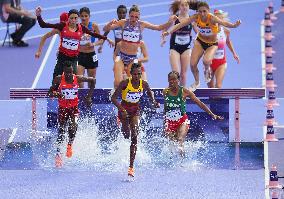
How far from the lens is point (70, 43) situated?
2094cm

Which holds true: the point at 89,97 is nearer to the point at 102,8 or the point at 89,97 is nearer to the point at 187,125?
the point at 187,125

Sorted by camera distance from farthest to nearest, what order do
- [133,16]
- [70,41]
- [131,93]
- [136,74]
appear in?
[133,16] → [70,41] → [131,93] → [136,74]

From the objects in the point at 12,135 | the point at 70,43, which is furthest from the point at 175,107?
the point at 12,135

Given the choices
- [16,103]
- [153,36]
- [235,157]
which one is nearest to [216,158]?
[235,157]

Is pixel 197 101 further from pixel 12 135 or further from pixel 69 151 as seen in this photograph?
pixel 12 135

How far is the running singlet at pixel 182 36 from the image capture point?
2236 cm

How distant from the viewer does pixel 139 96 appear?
19.6 meters

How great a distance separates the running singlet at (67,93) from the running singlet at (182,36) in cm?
305

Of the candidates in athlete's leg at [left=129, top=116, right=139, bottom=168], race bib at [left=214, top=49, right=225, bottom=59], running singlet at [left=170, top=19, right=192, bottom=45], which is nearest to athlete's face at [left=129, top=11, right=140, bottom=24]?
running singlet at [left=170, top=19, right=192, bottom=45]

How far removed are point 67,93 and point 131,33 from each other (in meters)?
2.06

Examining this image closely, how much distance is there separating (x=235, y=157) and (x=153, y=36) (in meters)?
8.65

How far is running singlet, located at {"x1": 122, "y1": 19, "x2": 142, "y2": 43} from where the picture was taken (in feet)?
70.0

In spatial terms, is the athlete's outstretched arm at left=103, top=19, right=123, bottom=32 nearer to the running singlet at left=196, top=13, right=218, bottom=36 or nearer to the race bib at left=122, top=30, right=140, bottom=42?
the race bib at left=122, top=30, right=140, bottom=42

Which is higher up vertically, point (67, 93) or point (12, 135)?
point (67, 93)
